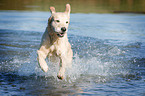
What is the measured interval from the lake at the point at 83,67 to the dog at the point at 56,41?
20.1 inches

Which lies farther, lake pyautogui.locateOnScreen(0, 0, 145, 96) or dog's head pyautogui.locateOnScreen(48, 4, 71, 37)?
lake pyautogui.locateOnScreen(0, 0, 145, 96)

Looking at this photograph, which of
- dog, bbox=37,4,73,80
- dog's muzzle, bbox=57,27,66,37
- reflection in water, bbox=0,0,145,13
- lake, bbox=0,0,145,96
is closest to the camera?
dog's muzzle, bbox=57,27,66,37

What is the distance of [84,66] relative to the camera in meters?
8.76

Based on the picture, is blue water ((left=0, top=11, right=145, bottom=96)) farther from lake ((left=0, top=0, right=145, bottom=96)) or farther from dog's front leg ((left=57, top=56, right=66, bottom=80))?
dog's front leg ((left=57, top=56, right=66, bottom=80))

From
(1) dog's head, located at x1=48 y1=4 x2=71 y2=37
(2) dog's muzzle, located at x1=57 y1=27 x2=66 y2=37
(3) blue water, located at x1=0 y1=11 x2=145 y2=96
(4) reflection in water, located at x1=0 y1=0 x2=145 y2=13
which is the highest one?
(4) reflection in water, located at x1=0 y1=0 x2=145 y2=13

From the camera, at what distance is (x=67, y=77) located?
25.2ft

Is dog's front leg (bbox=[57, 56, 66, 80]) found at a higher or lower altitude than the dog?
lower

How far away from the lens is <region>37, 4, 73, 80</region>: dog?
641 cm

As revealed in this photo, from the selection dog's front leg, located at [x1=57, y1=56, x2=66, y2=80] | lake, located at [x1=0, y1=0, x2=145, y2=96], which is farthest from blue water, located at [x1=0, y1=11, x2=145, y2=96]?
dog's front leg, located at [x1=57, y1=56, x2=66, y2=80]

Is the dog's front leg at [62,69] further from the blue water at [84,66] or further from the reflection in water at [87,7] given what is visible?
the reflection in water at [87,7]

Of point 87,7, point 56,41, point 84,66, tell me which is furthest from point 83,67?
point 87,7

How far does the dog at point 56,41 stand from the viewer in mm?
6406

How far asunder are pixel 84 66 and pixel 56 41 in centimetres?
213

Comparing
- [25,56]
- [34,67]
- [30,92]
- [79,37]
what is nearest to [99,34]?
[79,37]
